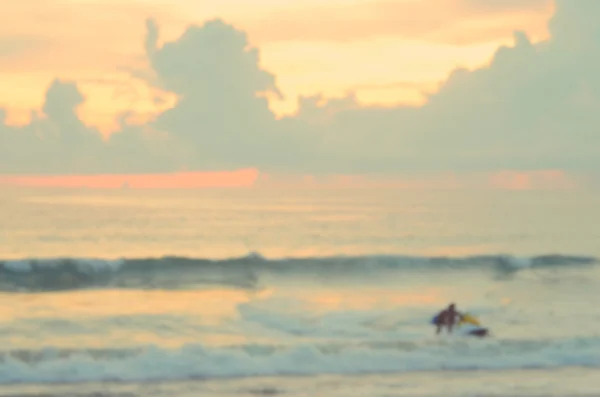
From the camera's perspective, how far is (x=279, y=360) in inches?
631

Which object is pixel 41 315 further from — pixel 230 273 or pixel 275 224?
pixel 275 224

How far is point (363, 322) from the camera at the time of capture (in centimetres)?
2031

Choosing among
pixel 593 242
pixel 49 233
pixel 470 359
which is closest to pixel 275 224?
pixel 49 233

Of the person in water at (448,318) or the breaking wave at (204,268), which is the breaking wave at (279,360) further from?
the breaking wave at (204,268)

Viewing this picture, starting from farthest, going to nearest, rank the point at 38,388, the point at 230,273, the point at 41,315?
the point at 230,273 < the point at 41,315 < the point at 38,388

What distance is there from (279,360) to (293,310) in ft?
19.8

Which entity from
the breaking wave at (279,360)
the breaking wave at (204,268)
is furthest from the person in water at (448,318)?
the breaking wave at (204,268)

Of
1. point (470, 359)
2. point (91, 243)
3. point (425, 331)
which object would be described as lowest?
point (470, 359)

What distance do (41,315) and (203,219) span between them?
32.7 meters

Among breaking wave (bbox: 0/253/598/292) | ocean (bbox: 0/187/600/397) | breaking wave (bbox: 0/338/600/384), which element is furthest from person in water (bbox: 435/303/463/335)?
breaking wave (bbox: 0/253/598/292)

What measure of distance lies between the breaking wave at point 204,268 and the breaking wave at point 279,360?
33.6 ft

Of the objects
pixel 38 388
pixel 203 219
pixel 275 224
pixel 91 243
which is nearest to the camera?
pixel 38 388

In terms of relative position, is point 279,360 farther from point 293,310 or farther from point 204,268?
point 204,268

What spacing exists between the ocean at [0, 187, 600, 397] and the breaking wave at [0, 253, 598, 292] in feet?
0.26
